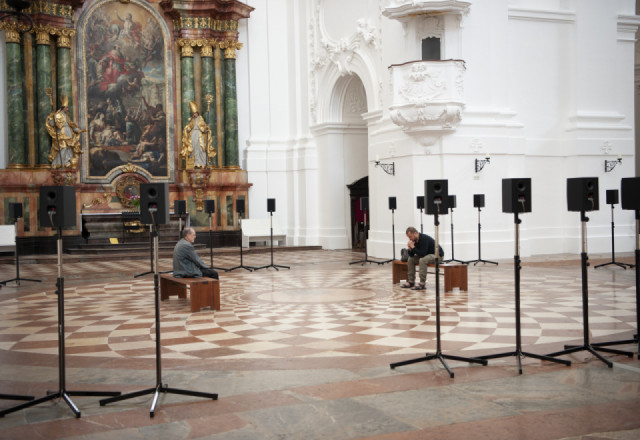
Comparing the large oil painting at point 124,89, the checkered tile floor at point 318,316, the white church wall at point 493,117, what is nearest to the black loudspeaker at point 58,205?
the checkered tile floor at point 318,316

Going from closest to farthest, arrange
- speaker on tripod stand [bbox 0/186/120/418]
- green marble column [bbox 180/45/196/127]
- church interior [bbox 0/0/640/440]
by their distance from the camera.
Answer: speaker on tripod stand [bbox 0/186/120/418] → church interior [bbox 0/0/640/440] → green marble column [bbox 180/45/196/127]

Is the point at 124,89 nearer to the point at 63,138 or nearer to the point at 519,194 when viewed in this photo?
the point at 63,138

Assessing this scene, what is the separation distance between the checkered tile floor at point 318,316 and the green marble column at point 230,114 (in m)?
8.93

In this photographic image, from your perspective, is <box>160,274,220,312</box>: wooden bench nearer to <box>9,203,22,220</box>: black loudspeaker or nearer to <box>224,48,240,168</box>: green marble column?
<box>9,203,22,220</box>: black loudspeaker

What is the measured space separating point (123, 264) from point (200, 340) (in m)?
10.8

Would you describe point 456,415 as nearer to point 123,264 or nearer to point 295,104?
point 123,264

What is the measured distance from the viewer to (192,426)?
4.89 meters

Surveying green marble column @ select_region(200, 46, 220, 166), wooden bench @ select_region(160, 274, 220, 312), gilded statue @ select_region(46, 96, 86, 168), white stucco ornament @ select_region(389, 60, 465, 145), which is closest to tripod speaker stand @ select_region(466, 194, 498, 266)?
white stucco ornament @ select_region(389, 60, 465, 145)

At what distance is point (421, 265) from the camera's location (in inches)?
468

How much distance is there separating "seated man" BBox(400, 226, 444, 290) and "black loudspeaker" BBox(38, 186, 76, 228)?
22.8ft

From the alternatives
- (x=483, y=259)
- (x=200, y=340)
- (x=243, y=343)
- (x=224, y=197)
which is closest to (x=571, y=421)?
(x=243, y=343)

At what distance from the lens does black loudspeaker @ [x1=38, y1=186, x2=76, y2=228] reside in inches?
225

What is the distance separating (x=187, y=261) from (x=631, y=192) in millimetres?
6480

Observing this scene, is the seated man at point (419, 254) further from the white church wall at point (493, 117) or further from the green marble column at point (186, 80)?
the green marble column at point (186, 80)
